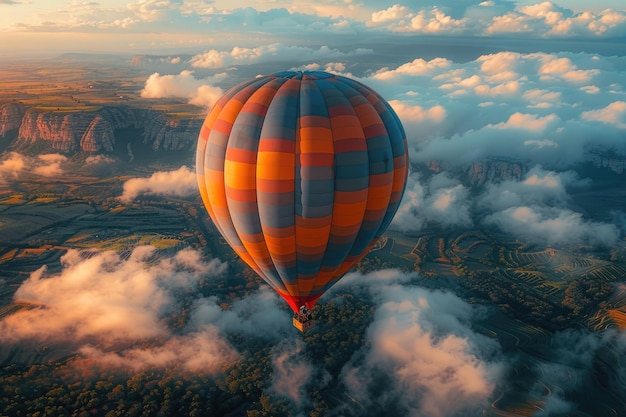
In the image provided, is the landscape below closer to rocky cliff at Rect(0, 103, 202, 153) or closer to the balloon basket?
rocky cliff at Rect(0, 103, 202, 153)

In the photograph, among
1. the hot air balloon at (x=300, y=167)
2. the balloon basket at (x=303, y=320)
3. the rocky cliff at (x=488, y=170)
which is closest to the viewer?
the hot air balloon at (x=300, y=167)

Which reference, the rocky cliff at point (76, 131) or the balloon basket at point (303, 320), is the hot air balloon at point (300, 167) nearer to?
the balloon basket at point (303, 320)

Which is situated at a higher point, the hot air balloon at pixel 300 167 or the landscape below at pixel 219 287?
the hot air balloon at pixel 300 167

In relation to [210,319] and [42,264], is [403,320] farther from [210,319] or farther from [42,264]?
[42,264]

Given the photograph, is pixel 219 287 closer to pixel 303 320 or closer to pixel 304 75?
pixel 303 320

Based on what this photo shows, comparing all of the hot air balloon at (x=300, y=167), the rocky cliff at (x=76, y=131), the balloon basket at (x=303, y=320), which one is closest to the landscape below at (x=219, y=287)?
the rocky cliff at (x=76, y=131)

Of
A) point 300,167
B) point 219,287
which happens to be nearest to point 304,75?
point 300,167
